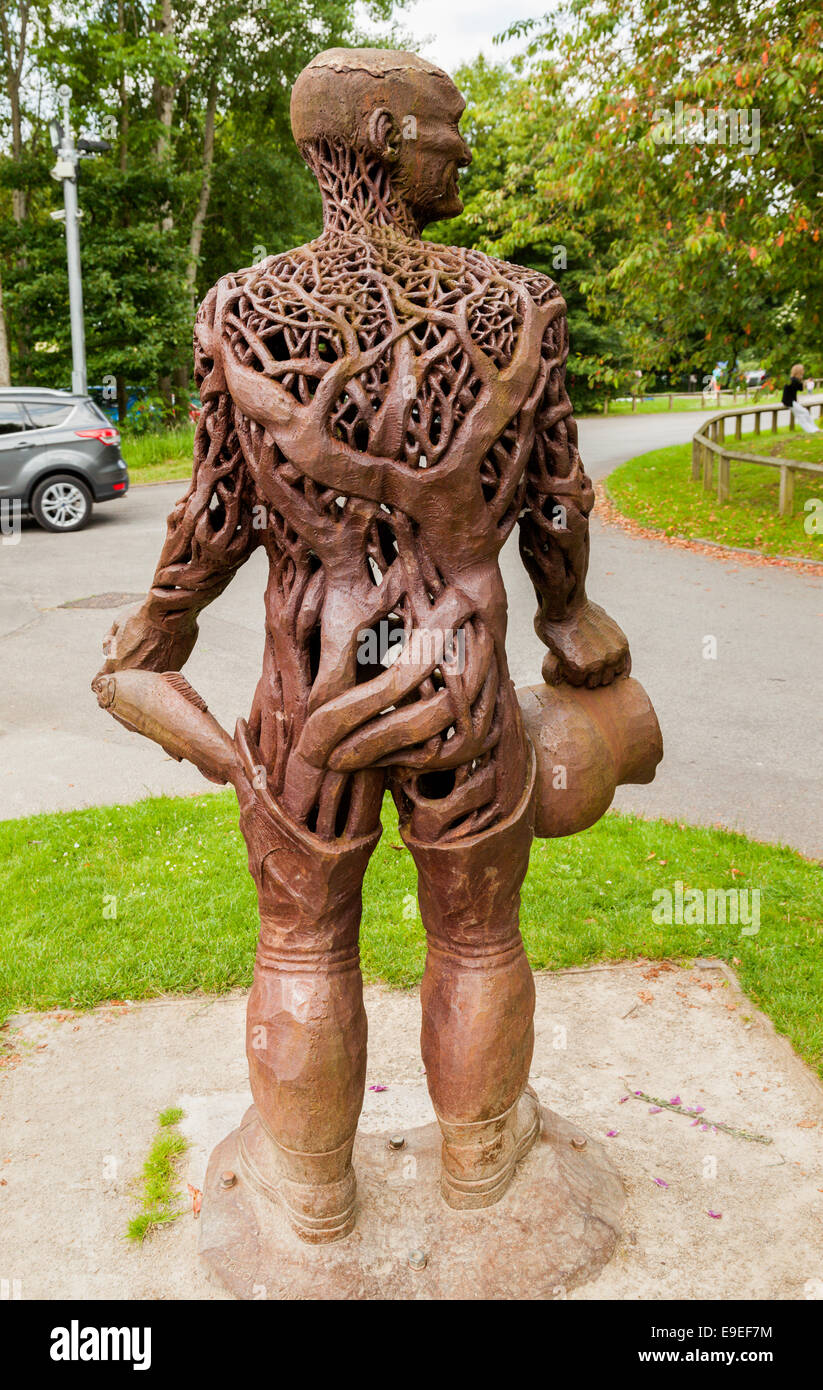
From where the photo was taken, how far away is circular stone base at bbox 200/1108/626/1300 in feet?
8.21

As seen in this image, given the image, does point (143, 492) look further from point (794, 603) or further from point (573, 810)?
point (573, 810)

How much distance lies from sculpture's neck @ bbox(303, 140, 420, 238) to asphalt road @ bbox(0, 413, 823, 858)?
3.64 m

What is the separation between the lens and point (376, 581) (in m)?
2.41

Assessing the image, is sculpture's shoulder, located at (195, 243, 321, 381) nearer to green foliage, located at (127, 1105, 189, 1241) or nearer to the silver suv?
green foliage, located at (127, 1105, 189, 1241)

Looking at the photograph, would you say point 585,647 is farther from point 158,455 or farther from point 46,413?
point 158,455

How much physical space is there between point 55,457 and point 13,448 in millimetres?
469

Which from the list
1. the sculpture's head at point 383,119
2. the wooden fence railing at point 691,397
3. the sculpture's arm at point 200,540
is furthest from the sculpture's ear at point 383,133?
the wooden fence railing at point 691,397

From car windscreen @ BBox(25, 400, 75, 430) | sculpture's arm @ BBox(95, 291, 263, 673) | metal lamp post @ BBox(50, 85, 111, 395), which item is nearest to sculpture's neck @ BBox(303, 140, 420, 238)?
sculpture's arm @ BBox(95, 291, 263, 673)

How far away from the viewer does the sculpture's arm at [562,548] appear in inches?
93.6

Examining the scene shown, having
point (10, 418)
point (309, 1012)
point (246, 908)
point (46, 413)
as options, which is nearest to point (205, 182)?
point (46, 413)

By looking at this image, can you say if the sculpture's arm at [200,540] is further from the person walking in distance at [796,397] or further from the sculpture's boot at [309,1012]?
the person walking in distance at [796,397]

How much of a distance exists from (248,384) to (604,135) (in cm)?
1056

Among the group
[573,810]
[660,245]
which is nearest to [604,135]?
[660,245]
